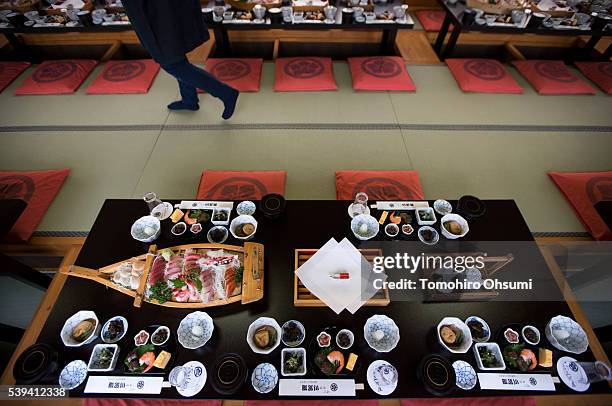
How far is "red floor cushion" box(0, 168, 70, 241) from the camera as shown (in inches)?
89.0

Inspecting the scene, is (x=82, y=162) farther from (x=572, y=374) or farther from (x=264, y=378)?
(x=572, y=374)

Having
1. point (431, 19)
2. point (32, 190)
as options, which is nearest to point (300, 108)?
point (32, 190)

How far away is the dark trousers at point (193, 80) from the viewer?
249cm

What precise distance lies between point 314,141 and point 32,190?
93.0 inches

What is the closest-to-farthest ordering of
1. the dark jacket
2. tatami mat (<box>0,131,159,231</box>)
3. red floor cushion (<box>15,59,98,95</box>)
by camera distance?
1. the dark jacket
2. tatami mat (<box>0,131,159,231</box>)
3. red floor cushion (<box>15,59,98,95</box>)

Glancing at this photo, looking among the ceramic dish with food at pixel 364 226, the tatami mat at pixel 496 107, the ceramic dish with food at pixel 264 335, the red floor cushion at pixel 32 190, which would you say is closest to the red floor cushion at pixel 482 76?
the tatami mat at pixel 496 107

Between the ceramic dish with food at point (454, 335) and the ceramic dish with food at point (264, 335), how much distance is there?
0.71 metres

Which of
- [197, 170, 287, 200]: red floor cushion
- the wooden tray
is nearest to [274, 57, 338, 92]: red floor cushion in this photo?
[197, 170, 287, 200]: red floor cushion

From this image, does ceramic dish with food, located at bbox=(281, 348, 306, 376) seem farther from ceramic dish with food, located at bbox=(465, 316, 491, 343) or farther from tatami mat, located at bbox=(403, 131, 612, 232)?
tatami mat, located at bbox=(403, 131, 612, 232)

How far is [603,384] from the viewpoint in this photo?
4.08ft

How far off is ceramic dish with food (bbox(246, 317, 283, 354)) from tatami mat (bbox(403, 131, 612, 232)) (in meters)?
1.73

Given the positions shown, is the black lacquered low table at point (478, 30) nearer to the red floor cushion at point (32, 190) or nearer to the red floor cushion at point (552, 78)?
the red floor cushion at point (552, 78)

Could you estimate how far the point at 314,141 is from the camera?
2916 mm

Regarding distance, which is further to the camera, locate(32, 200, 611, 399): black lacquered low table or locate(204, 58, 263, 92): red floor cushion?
locate(204, 58, 263, 92): red floor cushion
